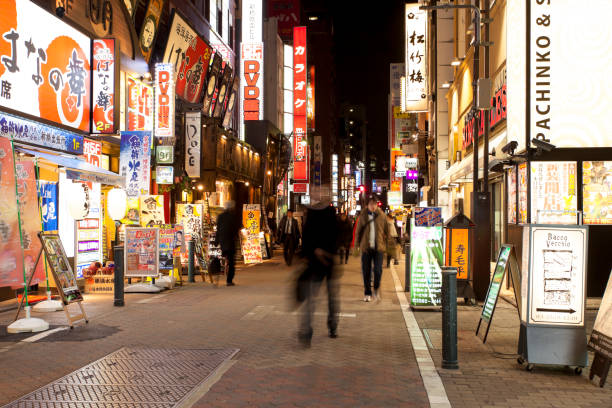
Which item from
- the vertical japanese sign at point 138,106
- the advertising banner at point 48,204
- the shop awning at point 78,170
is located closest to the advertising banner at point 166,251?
the shop awning at point 78,170

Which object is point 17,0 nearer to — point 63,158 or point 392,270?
point 63,158

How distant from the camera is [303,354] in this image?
7645mm

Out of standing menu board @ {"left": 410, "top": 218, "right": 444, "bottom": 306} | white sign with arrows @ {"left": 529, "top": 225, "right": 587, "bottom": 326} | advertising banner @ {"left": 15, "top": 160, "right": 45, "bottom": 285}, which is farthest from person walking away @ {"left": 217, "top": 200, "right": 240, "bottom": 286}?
white sign with arrows @ {"left": 529, "top": 225, "right": 587, "bottom": 326}

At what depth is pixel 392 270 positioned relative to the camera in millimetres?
21578

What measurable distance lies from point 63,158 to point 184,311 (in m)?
4.90

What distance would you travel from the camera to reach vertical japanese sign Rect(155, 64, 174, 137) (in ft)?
64.4

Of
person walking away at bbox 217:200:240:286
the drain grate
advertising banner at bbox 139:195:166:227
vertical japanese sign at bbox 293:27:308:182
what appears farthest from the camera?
vertical japanese sign at bbox 293:27:308:182

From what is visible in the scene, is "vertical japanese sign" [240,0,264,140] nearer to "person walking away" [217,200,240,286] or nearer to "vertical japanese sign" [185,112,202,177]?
"vertical japanese sign" [185,112,202,177]

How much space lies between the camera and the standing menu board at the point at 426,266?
1150cm

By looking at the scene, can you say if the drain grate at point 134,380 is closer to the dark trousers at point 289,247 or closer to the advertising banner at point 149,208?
the advertising banner at point 149,208

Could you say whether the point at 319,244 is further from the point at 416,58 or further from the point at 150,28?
the point at 416,58

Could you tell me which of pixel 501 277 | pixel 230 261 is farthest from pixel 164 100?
pixel 501 277

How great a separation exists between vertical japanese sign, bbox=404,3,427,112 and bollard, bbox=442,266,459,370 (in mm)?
26188

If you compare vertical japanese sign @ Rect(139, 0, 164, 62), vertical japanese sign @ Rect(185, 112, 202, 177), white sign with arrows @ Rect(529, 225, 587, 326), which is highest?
vertical japanese sign @ Rect(139, 0, 164, 62)
